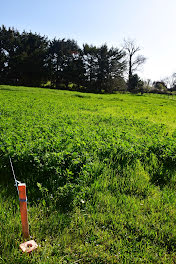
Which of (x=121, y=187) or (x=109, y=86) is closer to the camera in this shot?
(x=121, y=187)

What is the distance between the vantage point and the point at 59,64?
2046 inches

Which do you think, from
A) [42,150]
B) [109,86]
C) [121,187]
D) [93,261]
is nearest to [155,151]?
[121,187]

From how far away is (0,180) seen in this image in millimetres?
4629

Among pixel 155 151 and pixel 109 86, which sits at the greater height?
pixel 109 86

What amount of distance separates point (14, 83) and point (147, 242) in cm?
5170

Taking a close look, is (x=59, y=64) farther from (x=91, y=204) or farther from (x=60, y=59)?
(x=91, y=204)

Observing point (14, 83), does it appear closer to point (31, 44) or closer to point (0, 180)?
point (31, 44)

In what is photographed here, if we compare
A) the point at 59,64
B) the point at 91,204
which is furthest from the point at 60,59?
the point at 91,204

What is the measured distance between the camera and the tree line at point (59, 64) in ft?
162

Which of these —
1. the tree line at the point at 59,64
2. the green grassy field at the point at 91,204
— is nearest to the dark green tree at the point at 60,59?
the tree line at the point at 59,64

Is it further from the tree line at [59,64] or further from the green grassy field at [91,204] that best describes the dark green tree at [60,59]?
the green grassy field at [91,204]

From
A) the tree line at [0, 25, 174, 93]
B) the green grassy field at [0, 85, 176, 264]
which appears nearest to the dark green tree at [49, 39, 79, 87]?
the tree line at [0, 25, 174, 93]

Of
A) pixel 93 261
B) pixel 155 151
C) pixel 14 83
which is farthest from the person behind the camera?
pixel 14 83

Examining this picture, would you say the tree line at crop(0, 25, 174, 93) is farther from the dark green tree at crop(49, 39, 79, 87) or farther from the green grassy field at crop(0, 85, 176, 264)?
the green grassy field at crop(0, 85, 176, 264)
